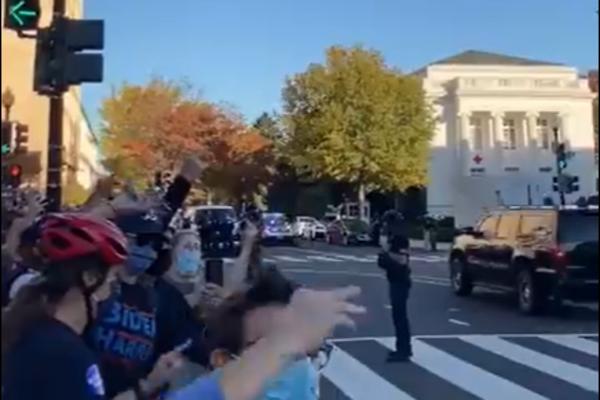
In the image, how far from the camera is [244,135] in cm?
618

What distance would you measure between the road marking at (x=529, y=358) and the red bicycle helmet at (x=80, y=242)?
5719mm

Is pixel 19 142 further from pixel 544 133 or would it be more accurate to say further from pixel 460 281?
pixel 460 281

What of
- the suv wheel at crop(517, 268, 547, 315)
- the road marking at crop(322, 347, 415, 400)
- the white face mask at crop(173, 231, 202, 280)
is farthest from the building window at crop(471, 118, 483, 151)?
the road marking at crop(322, 347, 415, 400)

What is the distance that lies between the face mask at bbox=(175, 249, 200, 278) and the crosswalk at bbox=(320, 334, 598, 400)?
10.7 ft

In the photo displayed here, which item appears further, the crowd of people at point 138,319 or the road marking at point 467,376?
the road marking at point 467,376

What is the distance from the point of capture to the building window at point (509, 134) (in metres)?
2.82

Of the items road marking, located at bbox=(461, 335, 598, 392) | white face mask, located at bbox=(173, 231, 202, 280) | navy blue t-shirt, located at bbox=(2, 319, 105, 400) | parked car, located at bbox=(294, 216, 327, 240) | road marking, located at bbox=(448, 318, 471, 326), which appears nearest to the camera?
navy blue t-shirt, located at bbox=(2, 319, 105, 400)

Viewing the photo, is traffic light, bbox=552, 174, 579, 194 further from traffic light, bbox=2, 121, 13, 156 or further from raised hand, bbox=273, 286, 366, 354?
traffic light, bbox=2, 121, 13, 156

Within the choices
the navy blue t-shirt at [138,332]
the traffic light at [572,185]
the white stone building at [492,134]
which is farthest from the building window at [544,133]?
the navy blue t-shirt at [138,332]

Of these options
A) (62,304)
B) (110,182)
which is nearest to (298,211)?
(110,182)

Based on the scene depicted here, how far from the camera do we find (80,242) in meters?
2.09

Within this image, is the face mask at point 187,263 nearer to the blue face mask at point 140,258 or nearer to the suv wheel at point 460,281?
the blue face mask at point 140,258

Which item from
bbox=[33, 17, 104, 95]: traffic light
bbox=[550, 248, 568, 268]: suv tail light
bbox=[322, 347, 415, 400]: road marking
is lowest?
bbox=[322, 347, 415, 400]: road marking

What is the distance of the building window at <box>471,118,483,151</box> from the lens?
298cm
